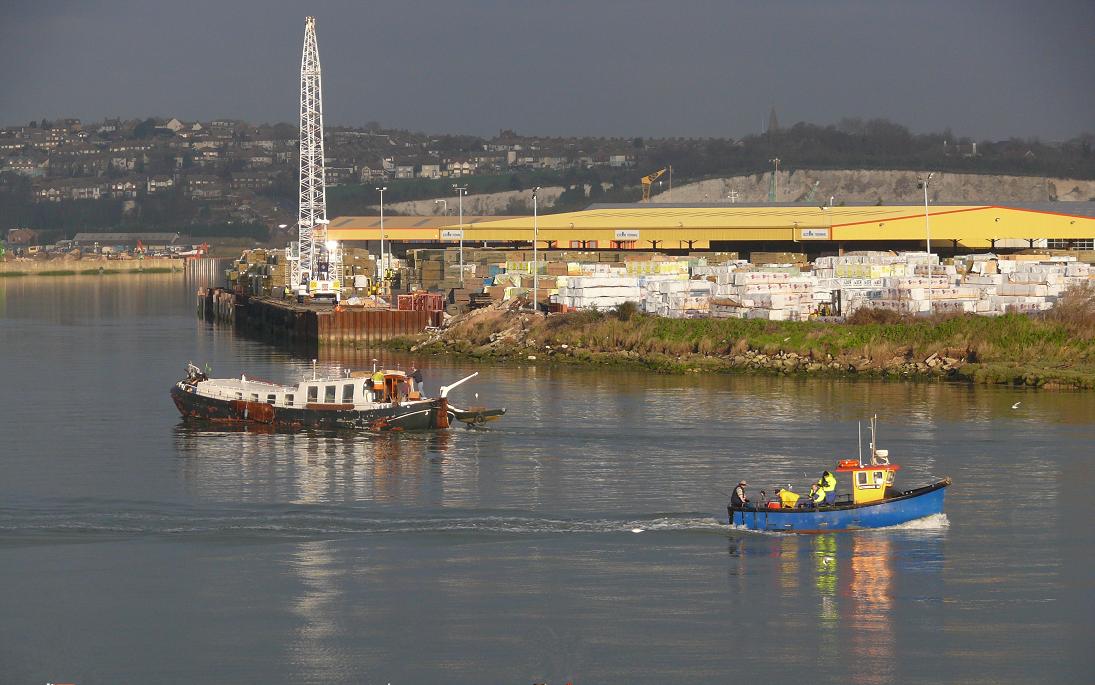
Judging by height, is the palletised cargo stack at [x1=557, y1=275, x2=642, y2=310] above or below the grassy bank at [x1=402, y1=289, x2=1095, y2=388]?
above

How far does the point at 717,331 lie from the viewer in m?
65.1

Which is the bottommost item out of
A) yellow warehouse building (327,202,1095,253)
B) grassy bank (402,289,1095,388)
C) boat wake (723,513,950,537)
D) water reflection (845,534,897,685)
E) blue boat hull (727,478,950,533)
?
water reflection (845,534,897,685)

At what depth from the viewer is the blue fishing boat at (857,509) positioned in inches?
1275

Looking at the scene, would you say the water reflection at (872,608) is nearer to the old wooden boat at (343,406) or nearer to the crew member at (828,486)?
the crew member at (828,486)

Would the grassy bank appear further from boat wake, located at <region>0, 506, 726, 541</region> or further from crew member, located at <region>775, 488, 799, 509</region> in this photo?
boat wake, located at <region>0, 506, 726, 541</region>

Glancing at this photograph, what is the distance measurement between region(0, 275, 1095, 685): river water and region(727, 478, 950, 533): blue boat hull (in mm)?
308

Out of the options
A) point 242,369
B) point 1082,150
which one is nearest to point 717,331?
point 242,369

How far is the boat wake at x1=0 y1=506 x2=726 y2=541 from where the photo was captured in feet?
109

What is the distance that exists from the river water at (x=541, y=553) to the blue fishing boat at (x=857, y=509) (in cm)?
34

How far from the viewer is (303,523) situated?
111ft

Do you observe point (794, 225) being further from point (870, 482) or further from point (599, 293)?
point (870, 482)

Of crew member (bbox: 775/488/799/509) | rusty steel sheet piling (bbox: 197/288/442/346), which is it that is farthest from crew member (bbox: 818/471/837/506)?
rusty steel sheet piling (bbox: 197/288/442/346)

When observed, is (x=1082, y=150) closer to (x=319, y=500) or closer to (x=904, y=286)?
(x=904, y=286)

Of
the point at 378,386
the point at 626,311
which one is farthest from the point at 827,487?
the point at 626,311
